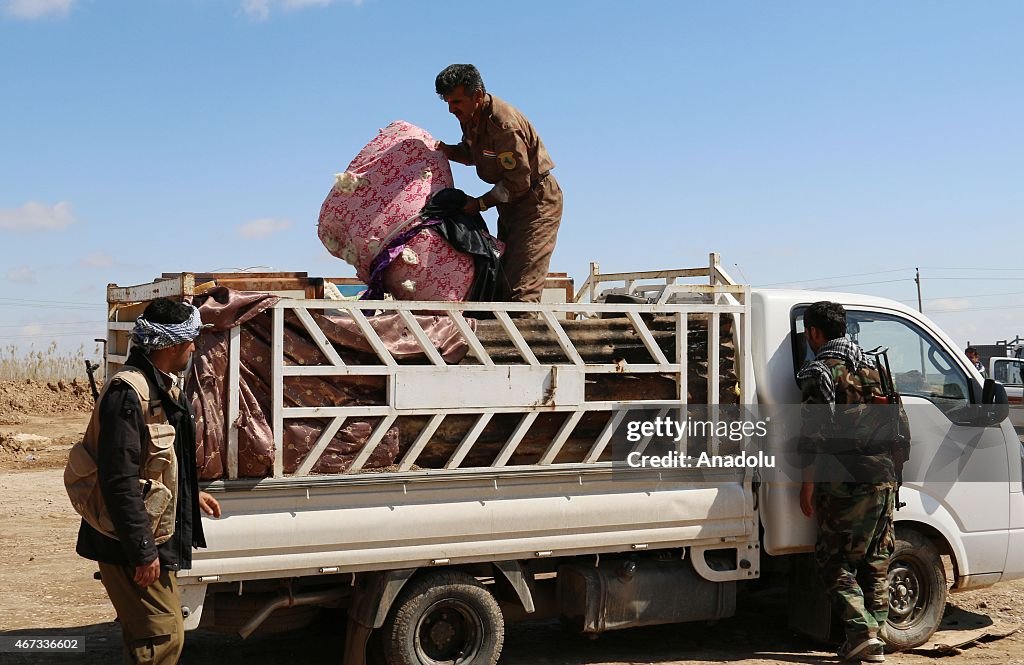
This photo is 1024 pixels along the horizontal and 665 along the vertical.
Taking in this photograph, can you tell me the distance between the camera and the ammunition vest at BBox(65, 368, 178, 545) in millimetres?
3879

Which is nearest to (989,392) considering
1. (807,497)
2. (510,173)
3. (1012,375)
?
(807,497)

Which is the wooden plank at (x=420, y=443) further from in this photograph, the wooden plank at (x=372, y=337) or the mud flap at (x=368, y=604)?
the mud flap at (x=368, y=604)

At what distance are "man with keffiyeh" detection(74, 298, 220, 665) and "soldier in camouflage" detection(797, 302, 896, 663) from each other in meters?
3.30

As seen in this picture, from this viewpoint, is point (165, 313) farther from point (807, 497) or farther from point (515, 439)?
point (807, 497)

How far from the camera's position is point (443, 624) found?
522 centimetres

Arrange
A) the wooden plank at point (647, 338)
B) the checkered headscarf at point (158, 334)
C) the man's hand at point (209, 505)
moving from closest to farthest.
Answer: the checkered headscarf at point (158, 334)
the man's hand at point (209, 505)
the wooden plank at point (647, 338)

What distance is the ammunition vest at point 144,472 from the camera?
3879 mm

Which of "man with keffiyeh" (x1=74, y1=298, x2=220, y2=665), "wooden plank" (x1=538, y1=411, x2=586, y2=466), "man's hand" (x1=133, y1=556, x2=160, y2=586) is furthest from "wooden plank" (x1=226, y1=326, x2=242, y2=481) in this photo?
"wooden plank" (x1=538, y1=411, x2=586, y2=466)

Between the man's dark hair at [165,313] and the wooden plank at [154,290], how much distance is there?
59cm

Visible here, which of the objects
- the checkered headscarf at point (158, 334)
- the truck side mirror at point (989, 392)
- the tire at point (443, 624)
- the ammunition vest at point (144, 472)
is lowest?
the tire at point (443, 624)

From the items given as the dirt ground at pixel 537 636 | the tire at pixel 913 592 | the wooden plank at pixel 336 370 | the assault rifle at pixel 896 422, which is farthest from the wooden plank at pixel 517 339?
the tire at pixel 913 592

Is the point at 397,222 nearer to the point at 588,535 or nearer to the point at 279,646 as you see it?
the point at 588,535

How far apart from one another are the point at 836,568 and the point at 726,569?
0.60m

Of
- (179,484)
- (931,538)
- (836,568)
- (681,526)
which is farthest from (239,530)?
(931,538)
